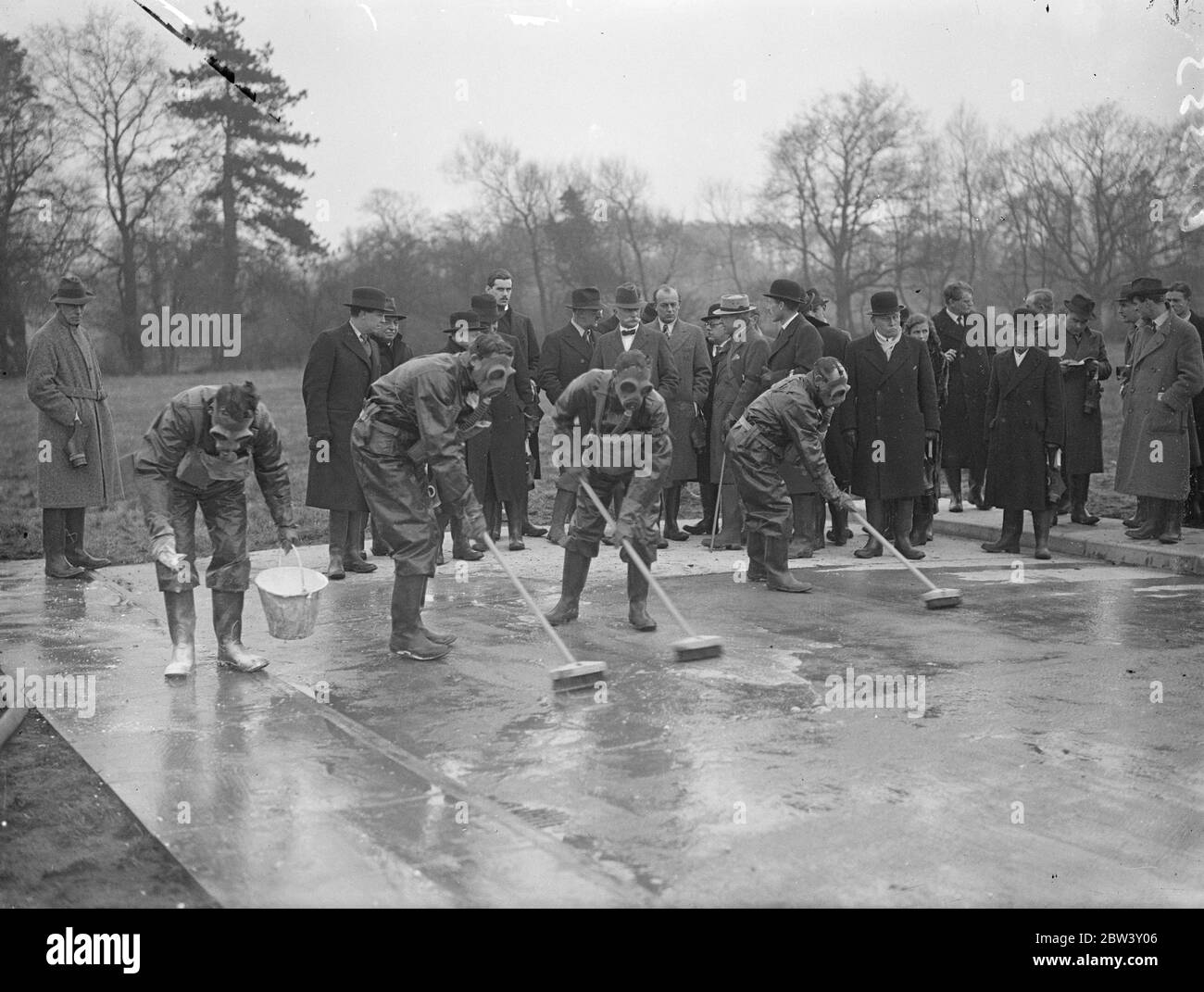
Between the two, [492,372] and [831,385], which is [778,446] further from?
[492,372]

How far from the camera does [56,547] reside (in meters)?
10.9

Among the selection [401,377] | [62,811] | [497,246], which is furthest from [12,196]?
[62,811]

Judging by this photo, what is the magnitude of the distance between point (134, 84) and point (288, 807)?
14.6m

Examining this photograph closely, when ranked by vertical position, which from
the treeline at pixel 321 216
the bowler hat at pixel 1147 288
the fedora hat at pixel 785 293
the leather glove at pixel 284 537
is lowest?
the leather glove at pixel 284 537

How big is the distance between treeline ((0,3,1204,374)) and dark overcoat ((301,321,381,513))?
5.74 m

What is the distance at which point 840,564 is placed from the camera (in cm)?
1134

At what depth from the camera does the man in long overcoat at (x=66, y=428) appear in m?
10.8

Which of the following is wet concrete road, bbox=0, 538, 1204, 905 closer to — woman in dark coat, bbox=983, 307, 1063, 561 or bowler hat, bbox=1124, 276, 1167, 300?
woman in dark coat, bbox=983, 307, 1063, 561

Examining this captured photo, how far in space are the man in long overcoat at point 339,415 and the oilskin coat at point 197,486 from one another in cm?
310

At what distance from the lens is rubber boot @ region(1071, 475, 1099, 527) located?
13.1m

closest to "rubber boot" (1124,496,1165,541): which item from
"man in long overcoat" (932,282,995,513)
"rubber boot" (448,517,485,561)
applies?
"man in long overcoat" (932,282,995,513)

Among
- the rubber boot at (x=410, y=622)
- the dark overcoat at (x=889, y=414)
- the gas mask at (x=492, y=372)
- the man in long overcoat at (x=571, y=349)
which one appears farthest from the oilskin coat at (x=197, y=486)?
the dark overcoat at (x=889, y=414)

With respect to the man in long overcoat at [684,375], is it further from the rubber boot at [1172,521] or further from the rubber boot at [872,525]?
the rubber boot at [1172,521]
